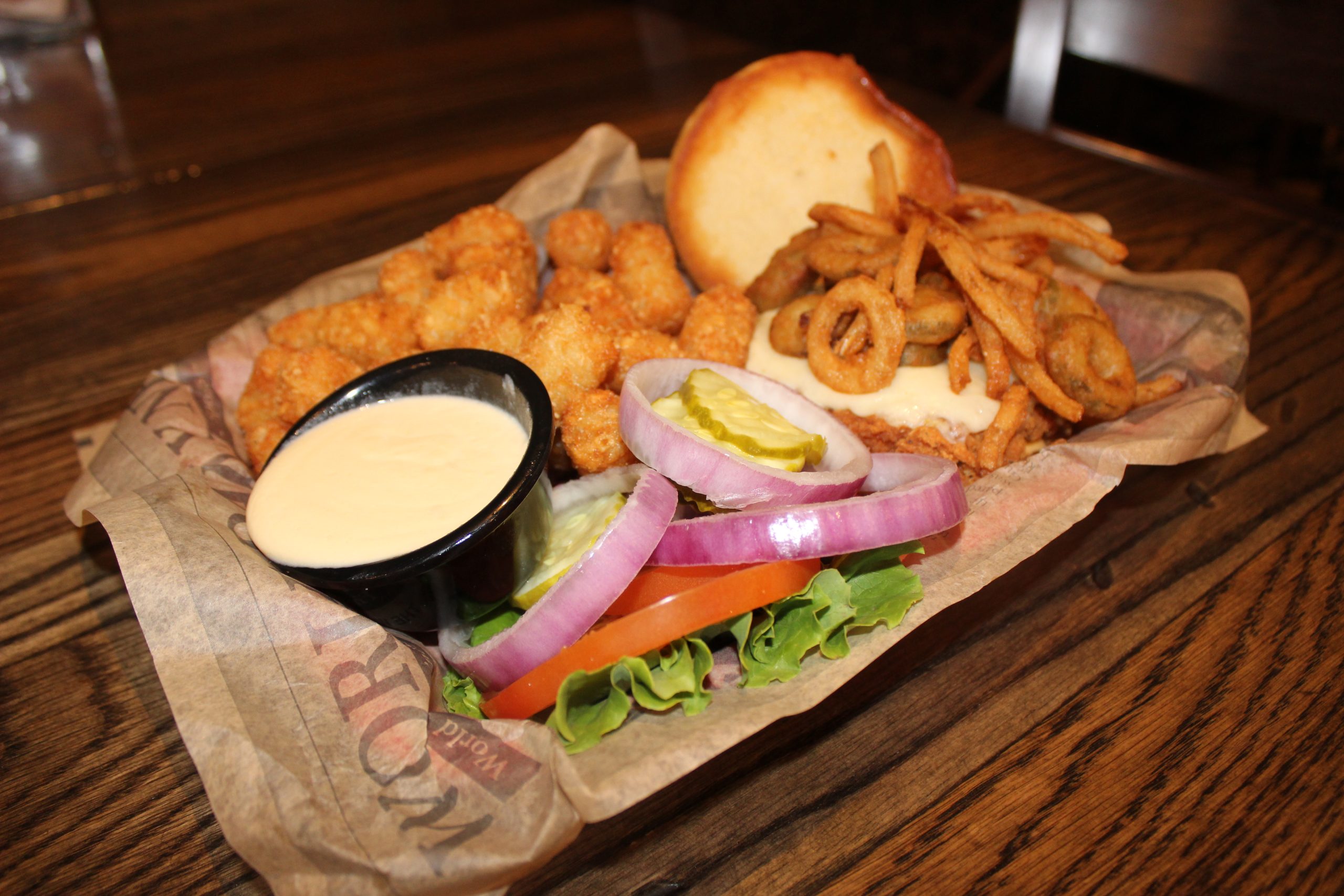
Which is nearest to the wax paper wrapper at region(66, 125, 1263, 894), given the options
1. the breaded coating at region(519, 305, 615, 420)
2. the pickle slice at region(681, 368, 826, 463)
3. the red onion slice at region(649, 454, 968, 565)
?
the red onion slice at region(649, 454, 968, 565)

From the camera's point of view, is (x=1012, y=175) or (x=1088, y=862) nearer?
(x=1088, y=862)

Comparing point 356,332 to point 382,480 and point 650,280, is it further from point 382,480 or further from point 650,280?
point 650,280

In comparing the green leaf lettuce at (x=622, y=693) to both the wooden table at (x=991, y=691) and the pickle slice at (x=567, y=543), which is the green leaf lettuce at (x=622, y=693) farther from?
the pickle slice at (x=567, y=543)

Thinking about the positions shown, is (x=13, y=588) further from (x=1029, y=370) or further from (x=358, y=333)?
(x=1029, y=370)

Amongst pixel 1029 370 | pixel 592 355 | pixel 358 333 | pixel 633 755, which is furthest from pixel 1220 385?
pixel 358 333

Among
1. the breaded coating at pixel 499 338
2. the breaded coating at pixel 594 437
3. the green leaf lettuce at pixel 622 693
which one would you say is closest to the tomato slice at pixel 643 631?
the green leaf lettuce at pixel 622 693

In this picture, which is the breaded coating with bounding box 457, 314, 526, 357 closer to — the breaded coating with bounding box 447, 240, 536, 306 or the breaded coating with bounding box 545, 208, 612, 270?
the breaded coating with bounding box 447, 240, 536, 306
